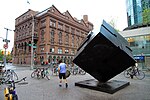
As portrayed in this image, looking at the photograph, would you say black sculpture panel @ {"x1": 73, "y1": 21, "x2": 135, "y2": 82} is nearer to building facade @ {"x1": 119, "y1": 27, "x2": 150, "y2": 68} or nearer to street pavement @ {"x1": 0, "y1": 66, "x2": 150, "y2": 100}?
street pavement @ {"x1": 0, "y1": 66, "x2": 150, "y2": 100}

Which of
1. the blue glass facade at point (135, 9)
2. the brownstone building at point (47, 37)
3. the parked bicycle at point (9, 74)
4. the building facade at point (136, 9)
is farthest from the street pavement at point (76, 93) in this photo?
the blue glass facade at point (135, 9)

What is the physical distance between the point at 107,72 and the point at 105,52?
1.53 m

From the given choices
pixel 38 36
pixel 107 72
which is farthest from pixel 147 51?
pixel 38 36

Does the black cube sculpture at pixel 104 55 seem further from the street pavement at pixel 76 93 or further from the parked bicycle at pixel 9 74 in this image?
the parked bicycle at pixel 9 74

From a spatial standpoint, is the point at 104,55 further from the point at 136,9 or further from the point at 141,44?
the point at 136,9

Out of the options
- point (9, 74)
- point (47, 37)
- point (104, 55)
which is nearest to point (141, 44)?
point (104, 55)

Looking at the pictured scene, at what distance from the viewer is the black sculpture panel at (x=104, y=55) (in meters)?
6.62

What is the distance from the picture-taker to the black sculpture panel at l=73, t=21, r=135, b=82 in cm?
662

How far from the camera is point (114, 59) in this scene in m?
7.28

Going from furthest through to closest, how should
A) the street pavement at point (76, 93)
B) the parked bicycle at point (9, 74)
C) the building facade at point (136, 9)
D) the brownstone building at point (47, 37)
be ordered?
1. the brownstone building at point (47, 37)
2. the building facade at point (136, 9)
3. the parked bicycle at point (9, 74)
4. the street pavement at point (76, 93)

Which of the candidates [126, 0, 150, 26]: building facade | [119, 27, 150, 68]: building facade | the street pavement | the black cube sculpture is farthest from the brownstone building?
the black cube sculpture

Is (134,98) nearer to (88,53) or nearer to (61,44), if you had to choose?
(88,53)

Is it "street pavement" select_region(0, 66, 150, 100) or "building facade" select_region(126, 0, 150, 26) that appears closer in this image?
"street pavement" select_region(0, 66, 150, 100)

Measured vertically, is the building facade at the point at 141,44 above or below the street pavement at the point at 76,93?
above
